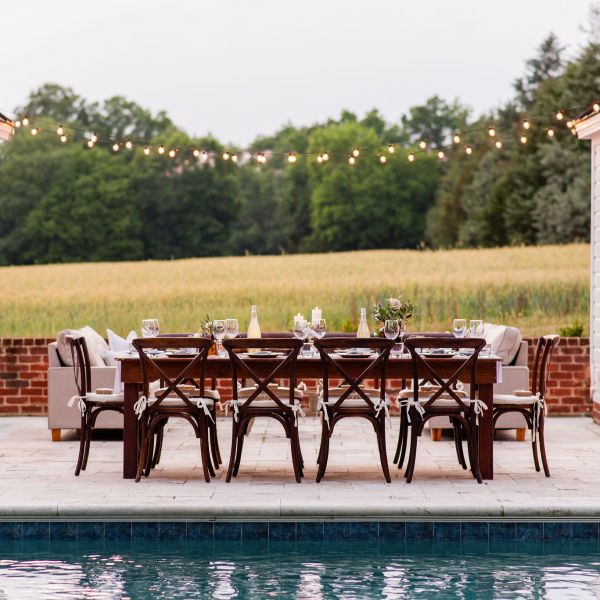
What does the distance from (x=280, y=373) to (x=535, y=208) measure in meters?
22.5

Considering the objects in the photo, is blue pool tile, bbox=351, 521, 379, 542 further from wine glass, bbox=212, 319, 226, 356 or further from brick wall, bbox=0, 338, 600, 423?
brick wall, bbox=0, 338, 600, 423

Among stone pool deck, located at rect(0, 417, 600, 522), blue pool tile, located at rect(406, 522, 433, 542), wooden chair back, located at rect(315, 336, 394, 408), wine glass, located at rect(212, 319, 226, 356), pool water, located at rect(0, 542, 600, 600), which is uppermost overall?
wine glass, located at rect(212, 319, 226, 356)

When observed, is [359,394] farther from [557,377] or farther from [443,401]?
[557,377]

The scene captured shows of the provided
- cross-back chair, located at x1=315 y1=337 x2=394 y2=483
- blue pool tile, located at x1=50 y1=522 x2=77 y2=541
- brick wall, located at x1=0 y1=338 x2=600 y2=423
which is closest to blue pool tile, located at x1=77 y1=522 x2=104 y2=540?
blue pool tile, located at x1=50 y1=522 x2=77 y2=541

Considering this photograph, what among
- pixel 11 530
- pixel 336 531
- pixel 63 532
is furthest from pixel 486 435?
pixel 11 530

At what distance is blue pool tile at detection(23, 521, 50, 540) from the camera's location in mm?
5785

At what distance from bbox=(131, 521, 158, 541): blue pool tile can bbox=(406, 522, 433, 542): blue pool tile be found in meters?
1.27

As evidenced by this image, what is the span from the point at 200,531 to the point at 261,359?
4.63 ft

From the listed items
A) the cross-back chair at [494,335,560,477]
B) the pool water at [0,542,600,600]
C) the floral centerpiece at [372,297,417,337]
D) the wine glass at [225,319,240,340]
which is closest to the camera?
the pool water at [0,542,600,600]

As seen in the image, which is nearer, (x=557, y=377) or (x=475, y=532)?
(x=475, y=532)

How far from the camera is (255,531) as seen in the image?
229 inches

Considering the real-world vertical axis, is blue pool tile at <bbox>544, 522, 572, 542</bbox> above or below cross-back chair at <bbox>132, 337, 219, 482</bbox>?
below

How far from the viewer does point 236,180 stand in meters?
31.4

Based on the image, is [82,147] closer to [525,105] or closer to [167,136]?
[167,136]
